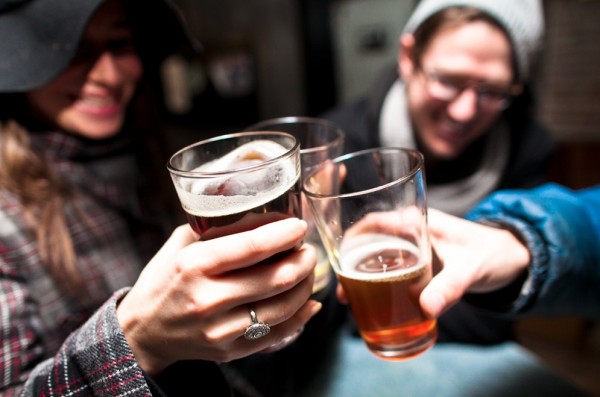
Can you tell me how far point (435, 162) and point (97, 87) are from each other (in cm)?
115

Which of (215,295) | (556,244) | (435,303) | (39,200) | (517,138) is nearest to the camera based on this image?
(215,295)

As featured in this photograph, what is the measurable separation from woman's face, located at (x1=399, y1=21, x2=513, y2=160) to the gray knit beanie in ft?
0.10

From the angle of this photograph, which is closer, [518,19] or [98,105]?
[98,105]

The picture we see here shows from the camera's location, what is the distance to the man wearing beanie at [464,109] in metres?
1.25

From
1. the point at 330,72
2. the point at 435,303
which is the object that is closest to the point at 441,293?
the point at 435,303

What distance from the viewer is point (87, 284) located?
37.9 inches

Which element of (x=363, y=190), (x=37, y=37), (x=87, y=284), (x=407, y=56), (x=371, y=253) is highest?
(x=37, y=37)

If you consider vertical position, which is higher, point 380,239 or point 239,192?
point 239,192

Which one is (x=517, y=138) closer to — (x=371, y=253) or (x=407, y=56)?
(x=407, y=56)

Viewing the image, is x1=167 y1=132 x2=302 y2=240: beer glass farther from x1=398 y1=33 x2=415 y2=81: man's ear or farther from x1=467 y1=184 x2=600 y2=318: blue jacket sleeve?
x1=398 y1=33 x2=415 y2=81: man's ear

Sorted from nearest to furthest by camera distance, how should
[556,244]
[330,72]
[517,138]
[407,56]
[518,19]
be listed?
1. [556,244]
2. [518,19]
3. [407,56]
4. [517,138]
5. [330,72]

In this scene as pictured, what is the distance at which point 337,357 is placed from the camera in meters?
1.03

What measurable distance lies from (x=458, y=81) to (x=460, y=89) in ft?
0.09

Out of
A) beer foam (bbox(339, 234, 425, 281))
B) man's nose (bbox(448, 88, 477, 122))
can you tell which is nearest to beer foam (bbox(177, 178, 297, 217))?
beer foam (bbox(339, 234, 425, 281))
